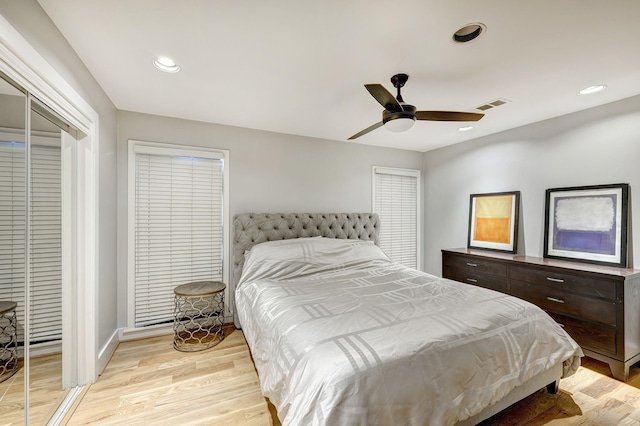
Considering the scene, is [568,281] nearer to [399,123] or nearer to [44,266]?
[399,123]

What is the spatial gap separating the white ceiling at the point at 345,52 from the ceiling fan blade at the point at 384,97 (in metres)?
0.28

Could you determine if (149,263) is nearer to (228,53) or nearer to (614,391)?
(228,53)

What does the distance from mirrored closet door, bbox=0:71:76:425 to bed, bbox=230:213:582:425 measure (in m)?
1.22

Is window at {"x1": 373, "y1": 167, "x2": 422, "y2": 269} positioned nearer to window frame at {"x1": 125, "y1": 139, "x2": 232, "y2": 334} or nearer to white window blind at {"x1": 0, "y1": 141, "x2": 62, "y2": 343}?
window frame at {"x1": 125, "y1": 139, "x2": 232, "y2": 334}

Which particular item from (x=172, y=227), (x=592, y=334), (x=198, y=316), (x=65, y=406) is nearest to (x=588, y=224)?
(x=592, y=334)

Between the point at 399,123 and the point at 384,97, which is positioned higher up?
the point at 384,97

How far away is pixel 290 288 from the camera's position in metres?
2.21

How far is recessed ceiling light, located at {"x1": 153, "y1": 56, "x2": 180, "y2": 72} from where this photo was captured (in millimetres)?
1883

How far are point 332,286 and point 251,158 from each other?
76.6 inches

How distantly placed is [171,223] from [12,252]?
171 centimetres

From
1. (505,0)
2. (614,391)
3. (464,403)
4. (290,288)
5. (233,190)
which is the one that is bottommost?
(614,391)

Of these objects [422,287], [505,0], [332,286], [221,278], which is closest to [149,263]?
[221,278]

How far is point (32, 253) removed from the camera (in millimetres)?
1449

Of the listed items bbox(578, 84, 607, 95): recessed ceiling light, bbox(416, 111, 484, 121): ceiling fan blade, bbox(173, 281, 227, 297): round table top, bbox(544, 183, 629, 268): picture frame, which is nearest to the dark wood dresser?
bbox(544, 183, 629, 268): picture frame
